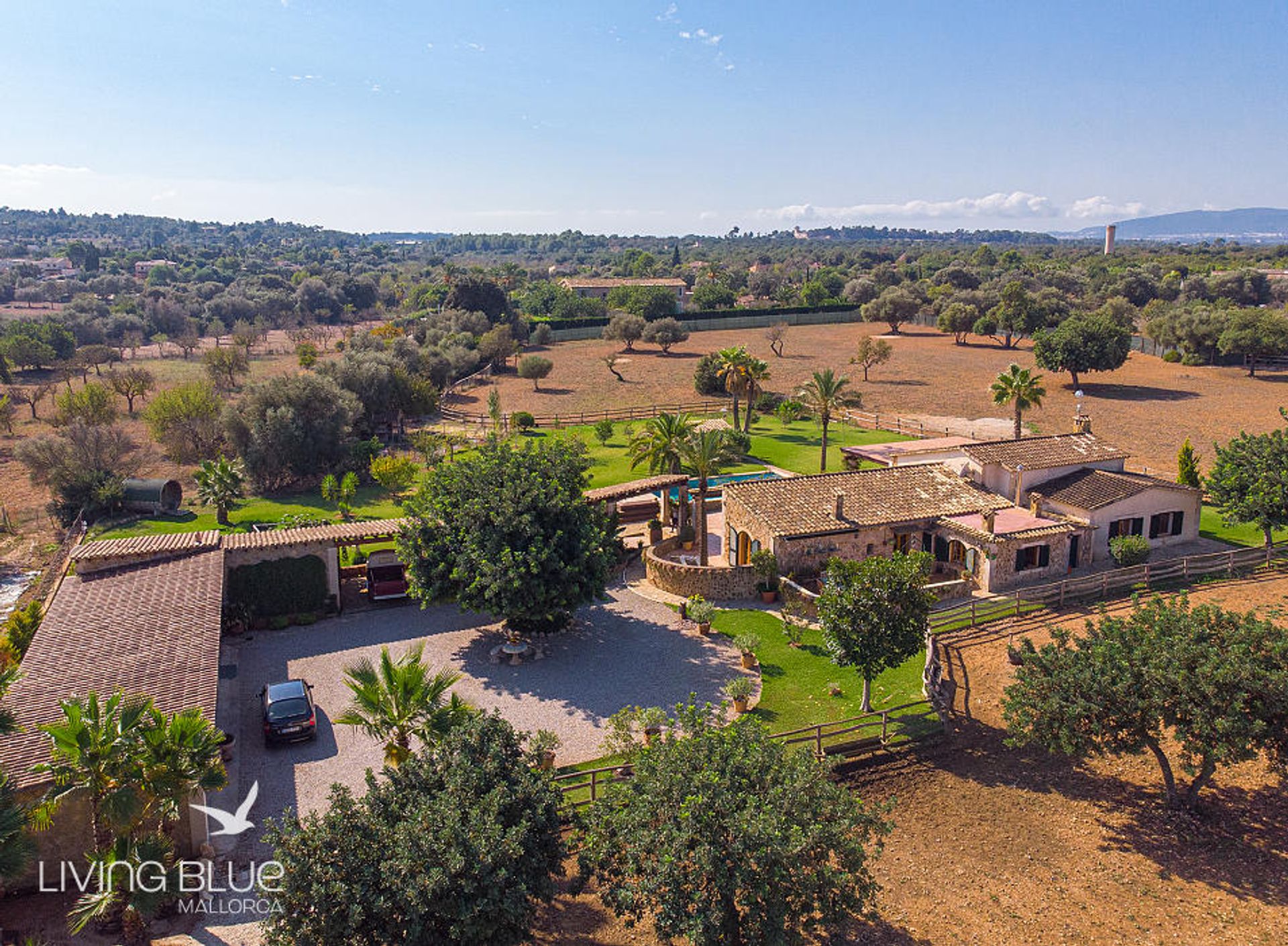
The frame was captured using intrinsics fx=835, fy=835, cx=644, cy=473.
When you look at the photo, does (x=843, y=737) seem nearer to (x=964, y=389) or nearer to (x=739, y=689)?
(x=739, y=689)

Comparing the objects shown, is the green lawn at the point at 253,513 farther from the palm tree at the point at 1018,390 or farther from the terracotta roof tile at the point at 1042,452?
the palm tree at the point at 1018,390

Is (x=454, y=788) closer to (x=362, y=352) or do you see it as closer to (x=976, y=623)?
(x=976, y=623)

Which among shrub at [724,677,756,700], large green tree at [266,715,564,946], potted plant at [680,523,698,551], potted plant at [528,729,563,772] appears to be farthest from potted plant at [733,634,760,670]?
large green tree at [266,715,564,946]

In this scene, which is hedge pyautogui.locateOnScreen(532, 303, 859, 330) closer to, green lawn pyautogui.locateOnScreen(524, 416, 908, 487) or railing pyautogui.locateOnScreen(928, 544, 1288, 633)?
green lawn pyautogui.locateOnScreen(524, 416, 908, 487)

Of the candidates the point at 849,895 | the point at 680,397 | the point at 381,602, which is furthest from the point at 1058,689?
the point at 680,397

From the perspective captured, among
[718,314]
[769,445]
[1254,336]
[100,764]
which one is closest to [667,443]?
[769,445]

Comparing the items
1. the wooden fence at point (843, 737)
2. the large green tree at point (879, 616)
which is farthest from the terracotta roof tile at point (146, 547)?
the large green tree at point (879, 616)
